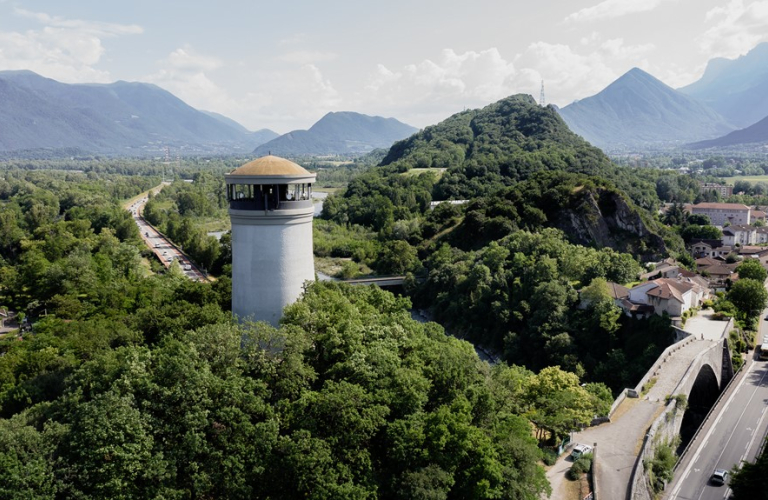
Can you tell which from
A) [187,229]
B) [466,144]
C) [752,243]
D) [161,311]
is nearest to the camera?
[161,311]

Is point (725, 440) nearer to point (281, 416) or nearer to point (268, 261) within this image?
point (281, 416)

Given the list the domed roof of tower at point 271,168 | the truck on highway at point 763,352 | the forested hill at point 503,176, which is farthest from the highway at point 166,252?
the truck on highway at point 763,352

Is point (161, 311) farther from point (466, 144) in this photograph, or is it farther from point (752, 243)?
point (466, 144)

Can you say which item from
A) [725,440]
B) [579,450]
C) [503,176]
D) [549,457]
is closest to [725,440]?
[725,440]

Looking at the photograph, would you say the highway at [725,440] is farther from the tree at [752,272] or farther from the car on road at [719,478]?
the tree at [752,272]

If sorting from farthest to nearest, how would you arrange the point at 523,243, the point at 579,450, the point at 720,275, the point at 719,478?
1. the point at 720,275
2. the point at 523,243
3. the point at 719,478
4. the point at 579,450

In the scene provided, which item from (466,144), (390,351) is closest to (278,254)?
(390,351)

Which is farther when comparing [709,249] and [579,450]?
[709,249]

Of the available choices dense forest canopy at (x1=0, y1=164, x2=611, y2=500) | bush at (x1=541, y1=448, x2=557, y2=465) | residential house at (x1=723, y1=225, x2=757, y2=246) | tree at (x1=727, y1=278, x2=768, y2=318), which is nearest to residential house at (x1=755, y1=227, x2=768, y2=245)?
residential house at (x1=723, y1=225, x2=757, y2=246)
